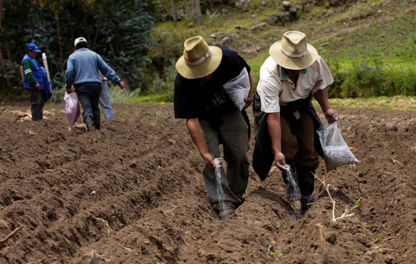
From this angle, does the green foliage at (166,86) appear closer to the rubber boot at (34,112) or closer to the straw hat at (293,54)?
the rubber boot at (34,112)

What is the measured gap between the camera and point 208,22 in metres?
26.7

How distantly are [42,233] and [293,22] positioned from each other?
23.6 m

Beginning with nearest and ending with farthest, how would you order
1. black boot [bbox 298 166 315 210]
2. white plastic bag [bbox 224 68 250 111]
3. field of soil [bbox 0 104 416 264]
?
field of soil [bbox 0 104 416 264] → white plastic bag [bbox 224 68 250 111] → black boot [bbox 298 166 315 210]

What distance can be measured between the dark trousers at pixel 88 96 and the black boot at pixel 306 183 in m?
4.14

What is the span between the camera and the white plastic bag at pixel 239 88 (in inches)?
172

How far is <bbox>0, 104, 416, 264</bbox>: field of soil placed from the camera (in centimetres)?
333

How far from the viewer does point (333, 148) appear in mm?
4578

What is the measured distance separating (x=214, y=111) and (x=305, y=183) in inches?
44.4

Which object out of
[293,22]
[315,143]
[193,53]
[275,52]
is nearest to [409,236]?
[315,143]

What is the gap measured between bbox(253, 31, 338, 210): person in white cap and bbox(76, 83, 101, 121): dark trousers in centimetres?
379

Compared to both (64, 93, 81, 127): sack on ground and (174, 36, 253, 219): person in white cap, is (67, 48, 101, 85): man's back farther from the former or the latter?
(174, 36, 253, 219): person in white cap

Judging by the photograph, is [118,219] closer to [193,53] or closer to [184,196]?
[184,196]

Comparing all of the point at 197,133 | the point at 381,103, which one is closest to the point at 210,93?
the point at 197,133

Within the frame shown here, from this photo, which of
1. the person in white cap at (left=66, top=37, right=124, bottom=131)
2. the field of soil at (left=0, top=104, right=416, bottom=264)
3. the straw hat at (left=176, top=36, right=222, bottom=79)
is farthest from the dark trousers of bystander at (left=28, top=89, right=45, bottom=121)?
the straw hat at (left=176, top=36, right=222, bottom=79)
